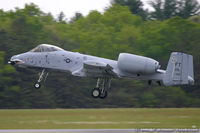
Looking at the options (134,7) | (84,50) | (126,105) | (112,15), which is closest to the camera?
(126,105)

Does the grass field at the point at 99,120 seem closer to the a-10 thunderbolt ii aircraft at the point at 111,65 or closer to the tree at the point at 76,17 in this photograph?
the a-10 thunderbolt ii aircraft at the point at 111,65

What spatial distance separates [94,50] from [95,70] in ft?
115

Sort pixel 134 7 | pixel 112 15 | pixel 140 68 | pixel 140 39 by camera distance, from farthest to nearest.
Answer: pixel 134 7 < pixel 112 15 < pixel 140 39 < pixel 140 68

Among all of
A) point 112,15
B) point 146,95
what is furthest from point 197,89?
point 112,15

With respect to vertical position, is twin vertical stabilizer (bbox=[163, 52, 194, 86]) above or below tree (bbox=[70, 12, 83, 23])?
below

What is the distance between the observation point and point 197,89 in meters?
62.0

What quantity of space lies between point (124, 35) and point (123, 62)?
44844 millimetres

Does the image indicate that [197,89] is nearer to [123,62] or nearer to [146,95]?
[146,95]

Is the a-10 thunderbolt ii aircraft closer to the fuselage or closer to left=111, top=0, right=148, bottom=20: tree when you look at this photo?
the fuselage

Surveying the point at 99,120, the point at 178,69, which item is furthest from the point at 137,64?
the point at 99,120

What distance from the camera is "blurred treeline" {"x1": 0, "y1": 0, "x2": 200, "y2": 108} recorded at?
194ft

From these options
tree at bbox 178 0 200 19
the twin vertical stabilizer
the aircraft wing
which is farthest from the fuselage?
tree at bbox 178 0 200 19

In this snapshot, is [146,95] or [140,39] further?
[140,39]

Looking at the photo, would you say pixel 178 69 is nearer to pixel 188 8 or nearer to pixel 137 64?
pixel 137 64
